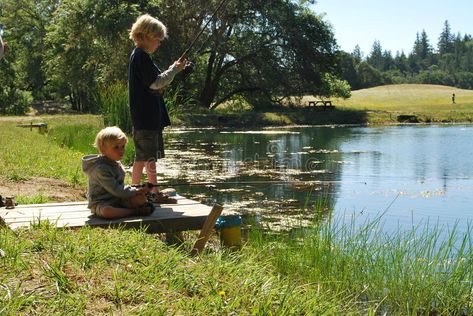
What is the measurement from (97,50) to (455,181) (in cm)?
2611

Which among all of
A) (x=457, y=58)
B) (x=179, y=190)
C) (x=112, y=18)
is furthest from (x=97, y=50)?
(x=457, y=58)

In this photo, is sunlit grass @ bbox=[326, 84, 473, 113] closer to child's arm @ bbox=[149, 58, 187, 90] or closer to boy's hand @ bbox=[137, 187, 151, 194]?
child's arm @ bbox=[149, 58, 187, 90]

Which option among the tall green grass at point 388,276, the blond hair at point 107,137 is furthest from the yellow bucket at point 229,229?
the blond hair at point 107,137

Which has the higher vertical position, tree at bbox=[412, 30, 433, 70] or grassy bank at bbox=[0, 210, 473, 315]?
tree at bbox=[412, 30, 433, 70]

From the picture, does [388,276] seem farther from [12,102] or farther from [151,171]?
[12,102]

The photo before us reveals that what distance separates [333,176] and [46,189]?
6019 mm

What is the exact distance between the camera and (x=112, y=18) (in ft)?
102

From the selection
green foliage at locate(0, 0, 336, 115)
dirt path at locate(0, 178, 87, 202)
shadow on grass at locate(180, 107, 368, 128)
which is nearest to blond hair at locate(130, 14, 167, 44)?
dirt path at locate(0, 178, 87, 202)

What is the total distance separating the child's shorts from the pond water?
711mm

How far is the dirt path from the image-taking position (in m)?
6.62

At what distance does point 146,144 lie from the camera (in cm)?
562

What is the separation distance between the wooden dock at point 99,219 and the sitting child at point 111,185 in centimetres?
8

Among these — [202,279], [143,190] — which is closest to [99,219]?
[143,190]

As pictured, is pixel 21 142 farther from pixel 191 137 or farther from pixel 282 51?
pixel 282 51
